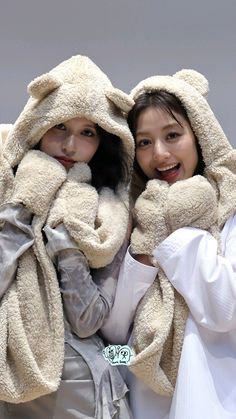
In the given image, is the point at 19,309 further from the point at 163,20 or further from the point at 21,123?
the point at 163,20

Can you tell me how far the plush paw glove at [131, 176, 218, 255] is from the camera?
39.9 inches

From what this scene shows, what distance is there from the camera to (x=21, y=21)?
1.61 m

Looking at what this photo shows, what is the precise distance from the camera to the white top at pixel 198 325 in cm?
96

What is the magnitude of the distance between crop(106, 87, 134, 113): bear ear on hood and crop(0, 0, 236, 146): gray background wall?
0.58 m

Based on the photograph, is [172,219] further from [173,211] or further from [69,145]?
[69,145]

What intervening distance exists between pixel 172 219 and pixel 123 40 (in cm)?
79

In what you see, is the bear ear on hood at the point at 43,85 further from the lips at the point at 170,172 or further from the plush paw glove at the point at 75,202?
the lips at the point at 170,172

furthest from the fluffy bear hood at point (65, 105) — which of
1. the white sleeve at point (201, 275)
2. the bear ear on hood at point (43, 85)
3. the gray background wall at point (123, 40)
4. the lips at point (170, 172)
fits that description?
the gray background wall at point (123, 40)

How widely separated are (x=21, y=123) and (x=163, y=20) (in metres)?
0.76

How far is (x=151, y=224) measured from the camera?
1035 millimetres

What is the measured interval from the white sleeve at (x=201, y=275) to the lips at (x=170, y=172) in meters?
0.13

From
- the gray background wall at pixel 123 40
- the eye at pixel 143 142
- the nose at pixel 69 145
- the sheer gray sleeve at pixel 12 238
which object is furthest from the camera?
the gray background wall at pixel 123 40

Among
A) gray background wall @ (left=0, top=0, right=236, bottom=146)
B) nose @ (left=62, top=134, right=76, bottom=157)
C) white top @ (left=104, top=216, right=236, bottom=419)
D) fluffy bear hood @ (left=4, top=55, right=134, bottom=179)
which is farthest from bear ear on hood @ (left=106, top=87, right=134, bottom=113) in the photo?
gray background wall @ (left=0, top=0, right=236, bottom=146)

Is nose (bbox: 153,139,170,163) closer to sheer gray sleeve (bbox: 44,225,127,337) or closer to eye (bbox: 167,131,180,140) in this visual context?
eye (bbox: 167,131,180,140)
